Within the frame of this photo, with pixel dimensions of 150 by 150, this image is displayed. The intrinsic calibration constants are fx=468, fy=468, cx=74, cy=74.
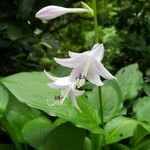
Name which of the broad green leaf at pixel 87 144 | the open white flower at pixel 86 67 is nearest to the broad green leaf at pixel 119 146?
the broad green leaf at pixel 87 144

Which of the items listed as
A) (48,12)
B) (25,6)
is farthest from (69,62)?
(25,6)

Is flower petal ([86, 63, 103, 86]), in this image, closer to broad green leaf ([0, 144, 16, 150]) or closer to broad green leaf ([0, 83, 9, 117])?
broad green leaf ([0, 83, 9, 117])

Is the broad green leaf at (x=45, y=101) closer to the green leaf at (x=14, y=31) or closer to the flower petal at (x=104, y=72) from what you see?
the flower petal at (x=104, y=72)

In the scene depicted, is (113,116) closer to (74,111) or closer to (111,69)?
(74,111)

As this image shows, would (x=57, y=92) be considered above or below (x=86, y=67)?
below

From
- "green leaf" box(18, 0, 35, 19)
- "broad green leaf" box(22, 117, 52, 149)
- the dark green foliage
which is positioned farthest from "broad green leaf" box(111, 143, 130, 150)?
"green leaf" box(18, 0, 35, 19)

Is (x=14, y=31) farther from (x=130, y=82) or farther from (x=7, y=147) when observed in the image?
(x=7, y=147)
